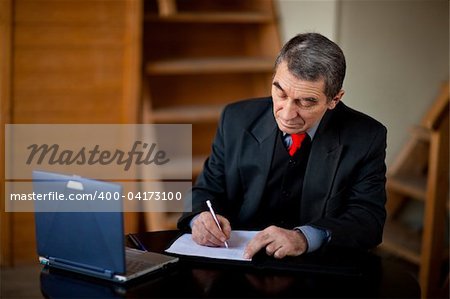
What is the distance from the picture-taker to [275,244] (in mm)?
1763

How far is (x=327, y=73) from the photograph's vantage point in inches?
75.1

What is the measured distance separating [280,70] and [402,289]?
2.21 feet

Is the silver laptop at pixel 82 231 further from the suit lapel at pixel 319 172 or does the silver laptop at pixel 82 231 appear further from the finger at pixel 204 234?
the suit lapel at pixel 319 172

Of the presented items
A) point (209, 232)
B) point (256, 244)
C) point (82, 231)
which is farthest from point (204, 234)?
point (82, 231)

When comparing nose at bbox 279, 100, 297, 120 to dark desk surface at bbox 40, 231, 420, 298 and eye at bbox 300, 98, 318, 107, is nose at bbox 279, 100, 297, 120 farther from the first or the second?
dark desk surface at bbox 40, 231, 420, 298

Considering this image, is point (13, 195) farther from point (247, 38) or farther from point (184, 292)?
point (184, 292)

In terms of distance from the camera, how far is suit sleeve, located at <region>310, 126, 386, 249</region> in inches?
75.5

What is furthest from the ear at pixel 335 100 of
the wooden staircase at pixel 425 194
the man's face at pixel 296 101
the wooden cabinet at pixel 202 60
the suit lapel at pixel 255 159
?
the wooden cabinet at pixel 202 60

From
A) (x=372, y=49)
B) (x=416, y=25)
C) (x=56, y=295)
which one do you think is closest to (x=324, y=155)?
(x=56, y=295)

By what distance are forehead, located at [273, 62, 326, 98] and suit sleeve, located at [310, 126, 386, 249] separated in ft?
0.97

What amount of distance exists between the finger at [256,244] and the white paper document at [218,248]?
19 mm

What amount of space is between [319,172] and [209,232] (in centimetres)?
44

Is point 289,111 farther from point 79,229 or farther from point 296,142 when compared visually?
point 79,229

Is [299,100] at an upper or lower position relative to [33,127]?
upper
